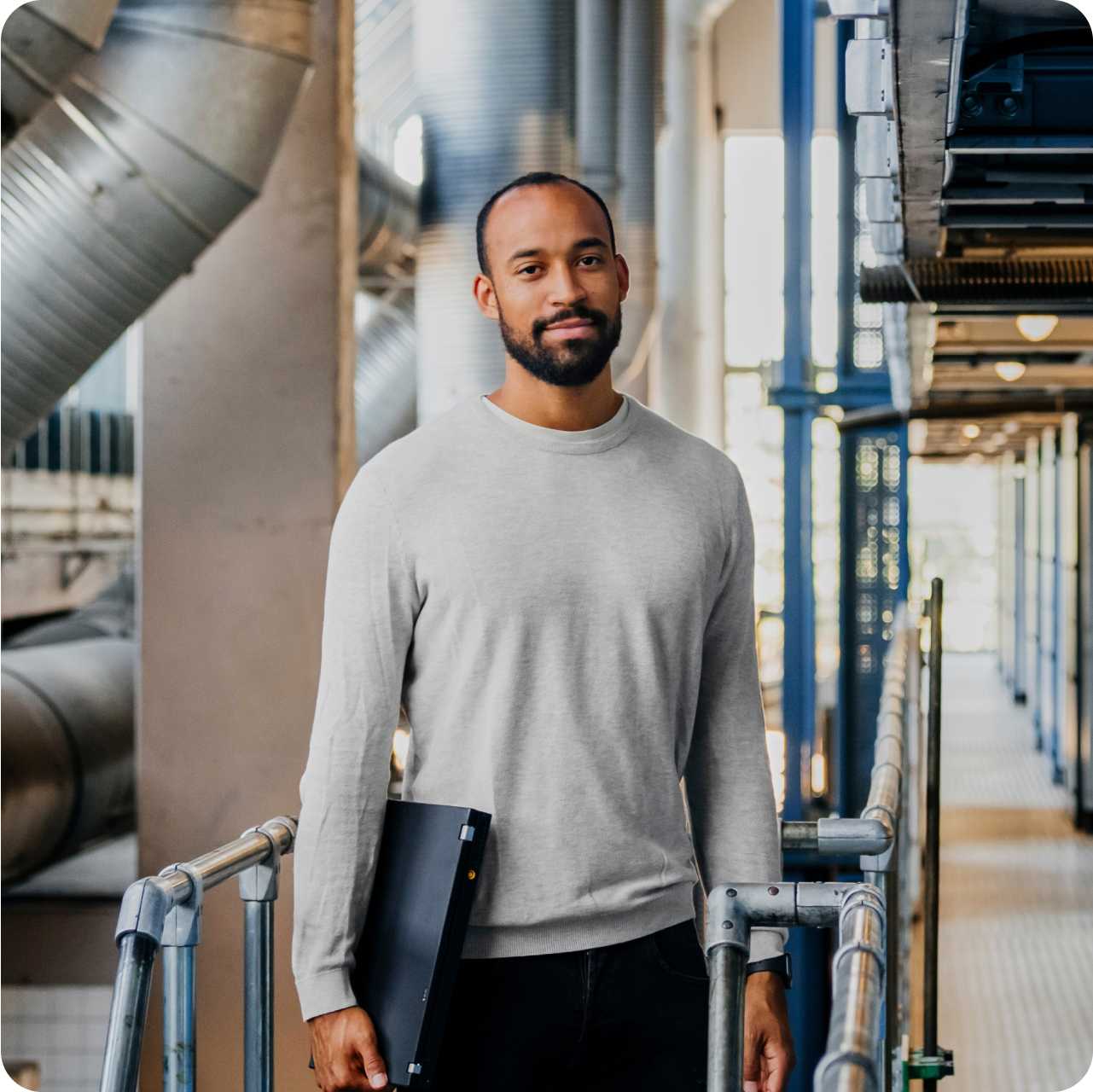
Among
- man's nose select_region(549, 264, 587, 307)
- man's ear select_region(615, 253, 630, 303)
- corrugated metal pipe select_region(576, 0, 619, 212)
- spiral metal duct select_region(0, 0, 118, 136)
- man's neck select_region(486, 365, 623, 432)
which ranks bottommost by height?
man's neck select_region(486, 365, 623, 432)

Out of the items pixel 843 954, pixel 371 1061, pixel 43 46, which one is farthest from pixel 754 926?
pixel 43 46

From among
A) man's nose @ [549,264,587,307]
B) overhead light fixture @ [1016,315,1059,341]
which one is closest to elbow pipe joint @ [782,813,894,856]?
man's nose @ [549,264,587,307]

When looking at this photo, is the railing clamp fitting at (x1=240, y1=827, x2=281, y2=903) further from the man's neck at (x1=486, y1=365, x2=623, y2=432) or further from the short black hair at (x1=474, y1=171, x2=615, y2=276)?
the short black hair at (x1=474, y1=171, x2=615, y2=276)

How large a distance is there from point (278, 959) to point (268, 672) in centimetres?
81

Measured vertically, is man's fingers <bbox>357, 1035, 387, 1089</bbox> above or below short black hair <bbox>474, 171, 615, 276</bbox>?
below

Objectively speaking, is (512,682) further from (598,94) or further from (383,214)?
(598,94)

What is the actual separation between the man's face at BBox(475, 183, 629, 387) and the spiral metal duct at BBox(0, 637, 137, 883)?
3.54 meters

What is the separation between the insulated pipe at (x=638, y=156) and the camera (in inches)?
406

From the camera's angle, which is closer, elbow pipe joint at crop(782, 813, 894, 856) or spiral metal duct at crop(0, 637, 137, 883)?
elbow pipe joint at crop(782, 813, 894, 856)

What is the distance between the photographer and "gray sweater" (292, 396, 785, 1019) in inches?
62.3

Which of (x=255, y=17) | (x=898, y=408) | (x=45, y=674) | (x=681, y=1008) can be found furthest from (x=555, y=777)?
(x=898, y=408)

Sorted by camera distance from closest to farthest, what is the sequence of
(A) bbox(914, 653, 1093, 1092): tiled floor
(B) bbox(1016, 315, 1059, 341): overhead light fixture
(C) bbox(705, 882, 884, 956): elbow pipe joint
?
(C) bbox(705, 882, 884, 956): elbow pipe joint → (B) bbox(1016, 315, 1059, 341): overhead light fixture → (A) bbox(914, 653, 1093, 1092): tiled floor

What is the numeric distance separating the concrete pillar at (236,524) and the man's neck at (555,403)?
2.78m

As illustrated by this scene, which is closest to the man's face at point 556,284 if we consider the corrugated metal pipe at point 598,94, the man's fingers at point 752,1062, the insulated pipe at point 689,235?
the man's fingers at point 752,1062
